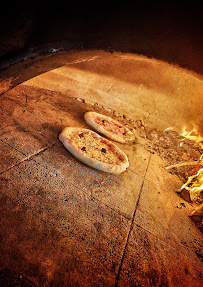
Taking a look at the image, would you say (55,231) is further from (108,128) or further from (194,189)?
(194,189)

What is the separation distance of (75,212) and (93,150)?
3.74 feet

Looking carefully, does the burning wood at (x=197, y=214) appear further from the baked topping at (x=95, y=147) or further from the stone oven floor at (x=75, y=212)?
the baked topping at (x=95, y=147)

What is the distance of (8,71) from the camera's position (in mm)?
4535

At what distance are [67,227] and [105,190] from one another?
798mm

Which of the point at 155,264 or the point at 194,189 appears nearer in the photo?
the point at 155,264

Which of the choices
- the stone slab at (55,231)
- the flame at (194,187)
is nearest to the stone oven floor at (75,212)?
the stone slab at (55,231)

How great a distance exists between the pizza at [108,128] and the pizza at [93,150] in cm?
27

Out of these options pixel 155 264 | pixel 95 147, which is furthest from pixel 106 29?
pixel 155 264

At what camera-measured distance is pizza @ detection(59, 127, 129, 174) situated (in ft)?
8.59

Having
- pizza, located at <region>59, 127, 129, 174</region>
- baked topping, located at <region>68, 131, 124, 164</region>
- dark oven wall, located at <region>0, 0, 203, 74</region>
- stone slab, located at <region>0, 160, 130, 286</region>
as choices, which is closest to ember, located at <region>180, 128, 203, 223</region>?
pizza, located at <region>59, 127, 129, 174</region>

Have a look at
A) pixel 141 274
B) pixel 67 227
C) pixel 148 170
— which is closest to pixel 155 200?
pixel 148 170

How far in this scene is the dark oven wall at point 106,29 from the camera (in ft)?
12.8

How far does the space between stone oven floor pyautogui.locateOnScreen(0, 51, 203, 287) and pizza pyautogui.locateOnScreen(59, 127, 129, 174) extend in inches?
4.7

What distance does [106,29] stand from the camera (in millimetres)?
4891
